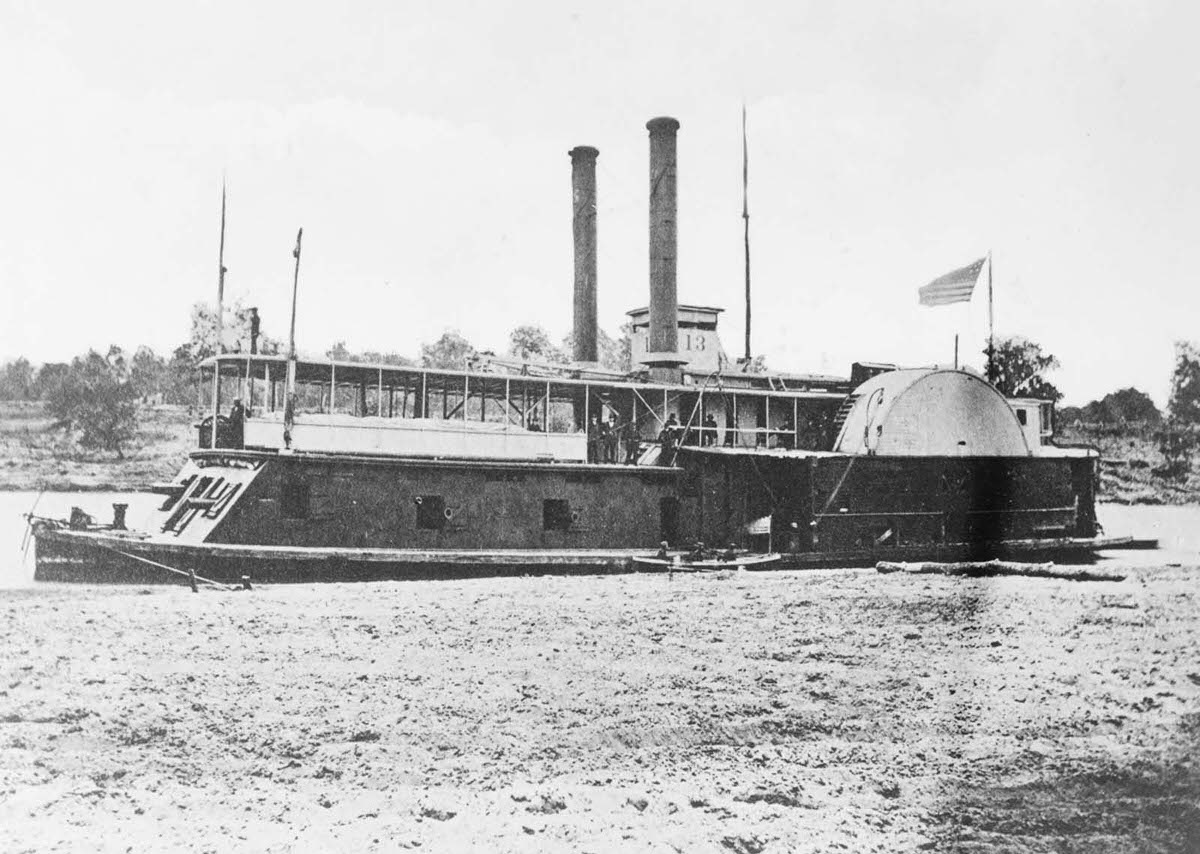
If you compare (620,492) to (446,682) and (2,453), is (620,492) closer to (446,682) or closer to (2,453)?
(446,682)

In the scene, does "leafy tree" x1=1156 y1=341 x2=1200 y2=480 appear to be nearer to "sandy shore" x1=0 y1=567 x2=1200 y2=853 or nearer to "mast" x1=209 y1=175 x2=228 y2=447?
"sandy shore" x1=0 y1=567 x2=1200 y2=853

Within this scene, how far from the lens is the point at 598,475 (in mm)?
15312

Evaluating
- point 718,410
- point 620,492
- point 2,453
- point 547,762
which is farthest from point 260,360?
point 2,453

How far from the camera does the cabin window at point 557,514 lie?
1510cm

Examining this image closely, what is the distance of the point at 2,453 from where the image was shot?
3647 centimetres

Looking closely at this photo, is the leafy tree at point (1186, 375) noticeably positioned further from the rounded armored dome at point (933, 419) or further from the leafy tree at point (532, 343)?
the leafy tree at point (532, 343)

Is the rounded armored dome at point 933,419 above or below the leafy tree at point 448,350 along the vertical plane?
below

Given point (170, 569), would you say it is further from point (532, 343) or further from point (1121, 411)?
point (532, 343)

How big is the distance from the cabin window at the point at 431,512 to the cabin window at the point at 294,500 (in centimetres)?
167

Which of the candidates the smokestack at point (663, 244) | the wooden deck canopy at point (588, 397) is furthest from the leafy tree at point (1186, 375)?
the smokestack at point (663, 244)

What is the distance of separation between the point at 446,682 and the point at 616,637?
5.81ft

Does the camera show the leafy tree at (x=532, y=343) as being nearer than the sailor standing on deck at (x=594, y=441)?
No

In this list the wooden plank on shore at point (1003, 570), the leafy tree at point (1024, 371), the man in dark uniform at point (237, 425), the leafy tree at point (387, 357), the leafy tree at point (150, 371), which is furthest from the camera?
the leafy tree at point (387, 357)

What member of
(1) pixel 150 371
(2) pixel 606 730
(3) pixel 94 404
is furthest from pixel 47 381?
(2) pixel 606 730
